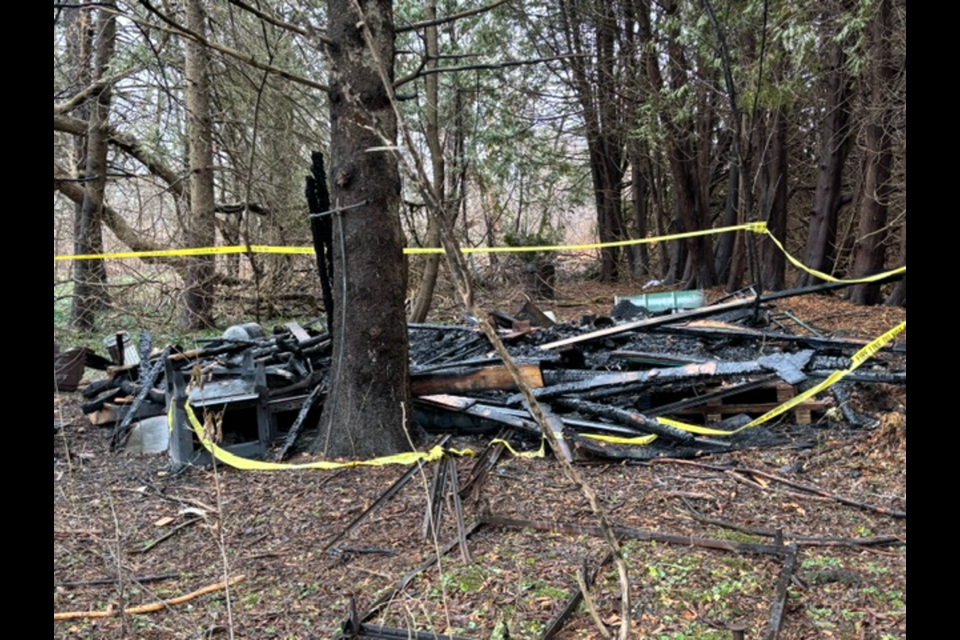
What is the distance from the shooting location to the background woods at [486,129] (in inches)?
392

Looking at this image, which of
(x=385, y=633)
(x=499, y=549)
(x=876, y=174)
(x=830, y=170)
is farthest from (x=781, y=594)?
(x=830, y=170)

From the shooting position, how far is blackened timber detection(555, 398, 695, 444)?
4.76 m

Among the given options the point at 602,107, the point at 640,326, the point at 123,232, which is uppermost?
the point at 602,107

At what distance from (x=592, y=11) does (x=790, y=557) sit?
14215 millimetres

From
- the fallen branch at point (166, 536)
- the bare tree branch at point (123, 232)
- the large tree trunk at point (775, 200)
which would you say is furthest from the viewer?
the large tree trunk at point (775, 200)

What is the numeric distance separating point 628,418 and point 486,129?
38.9ft

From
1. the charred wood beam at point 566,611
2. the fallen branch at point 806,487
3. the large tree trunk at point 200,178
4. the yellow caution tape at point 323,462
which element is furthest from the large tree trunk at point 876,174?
the large tree trunk at point 200,178

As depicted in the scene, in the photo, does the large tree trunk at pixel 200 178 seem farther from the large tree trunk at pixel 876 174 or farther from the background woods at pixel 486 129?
the large tree trunk at pixel 876 174

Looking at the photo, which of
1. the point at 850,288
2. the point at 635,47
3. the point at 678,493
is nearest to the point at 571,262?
the point at 635,47

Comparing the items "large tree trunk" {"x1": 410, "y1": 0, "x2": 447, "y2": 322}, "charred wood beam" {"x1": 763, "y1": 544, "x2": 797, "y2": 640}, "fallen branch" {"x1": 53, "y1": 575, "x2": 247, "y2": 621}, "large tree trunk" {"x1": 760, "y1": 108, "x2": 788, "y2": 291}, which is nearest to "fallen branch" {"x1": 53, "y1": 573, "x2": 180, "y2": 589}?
"fallen branch" {"x1": 53, "y1": 575, "x2": 247, "y2": 621}

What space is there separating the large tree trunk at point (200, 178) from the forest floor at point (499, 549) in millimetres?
6556

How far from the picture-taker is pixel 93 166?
1141 centimetres

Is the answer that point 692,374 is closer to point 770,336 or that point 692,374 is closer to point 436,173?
point 770,336

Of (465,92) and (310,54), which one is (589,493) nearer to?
(310,54)
